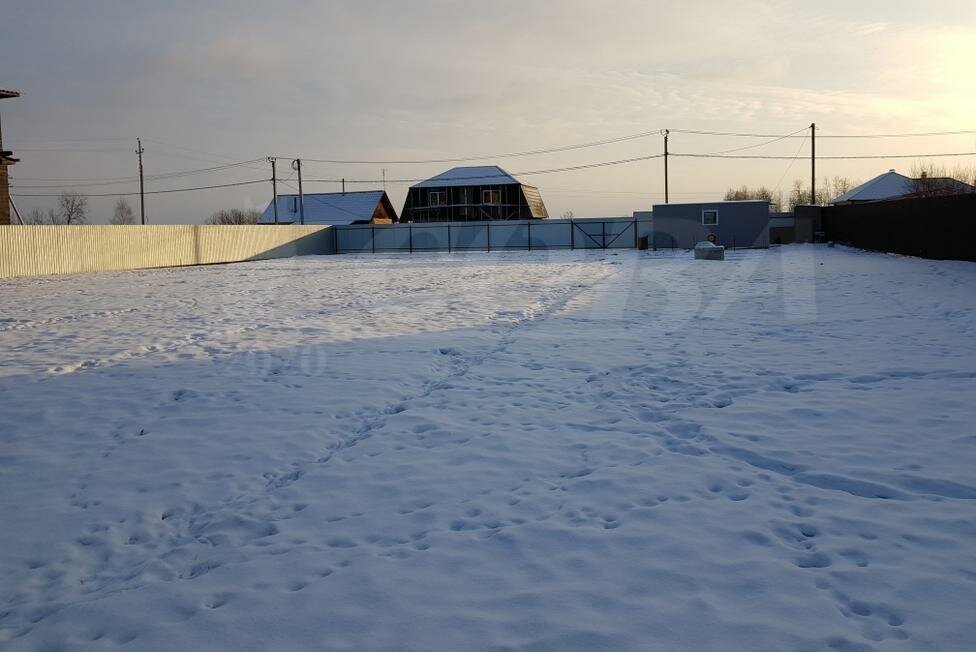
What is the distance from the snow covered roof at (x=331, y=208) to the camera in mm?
62750

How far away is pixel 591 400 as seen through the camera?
6867 mm

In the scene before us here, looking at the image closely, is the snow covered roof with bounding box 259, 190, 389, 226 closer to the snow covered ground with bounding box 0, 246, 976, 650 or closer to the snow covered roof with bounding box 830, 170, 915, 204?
the snow covered roof with bounding box 830, 170, 915, 204

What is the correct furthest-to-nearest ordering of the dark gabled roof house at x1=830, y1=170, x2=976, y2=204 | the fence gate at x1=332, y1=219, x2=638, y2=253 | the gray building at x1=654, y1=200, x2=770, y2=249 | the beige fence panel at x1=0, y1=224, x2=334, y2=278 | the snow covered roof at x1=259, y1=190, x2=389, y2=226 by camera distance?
the snow covered roof at x1=259, y1=190, x2=389, y2=226, the dark gabled roof house at x1=830, y1=170, x2=976, y2=204, the fence gate at x1=332, y1=219, x2=638, y2=253, the gray building at x1=654, y1=200, x2=770, y2=249, the beige fence panel at x1=0, y1=224, x2=334, y2=278

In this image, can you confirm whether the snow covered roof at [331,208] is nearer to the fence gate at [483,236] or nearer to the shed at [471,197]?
the shed at [471,197]

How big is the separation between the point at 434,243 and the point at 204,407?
3857 centimetres

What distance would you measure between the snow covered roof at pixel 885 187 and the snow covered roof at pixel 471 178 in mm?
26711

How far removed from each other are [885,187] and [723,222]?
2806 centimetres

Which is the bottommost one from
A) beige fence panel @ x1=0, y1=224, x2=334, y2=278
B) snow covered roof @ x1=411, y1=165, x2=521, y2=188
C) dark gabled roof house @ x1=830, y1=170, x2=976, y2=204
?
beige fence panel @ x1=0, y1=224, x2=334, y2=278

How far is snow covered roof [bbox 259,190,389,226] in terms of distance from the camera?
62.8m

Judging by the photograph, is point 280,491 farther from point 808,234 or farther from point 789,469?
point 808,234

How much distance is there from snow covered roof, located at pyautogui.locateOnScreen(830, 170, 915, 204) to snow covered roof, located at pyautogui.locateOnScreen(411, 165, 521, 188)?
2671cm

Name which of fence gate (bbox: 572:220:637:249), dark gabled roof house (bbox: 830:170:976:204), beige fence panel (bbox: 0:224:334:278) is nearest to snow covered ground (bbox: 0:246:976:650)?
beige fence panel (bbox: 0:224:334:278)

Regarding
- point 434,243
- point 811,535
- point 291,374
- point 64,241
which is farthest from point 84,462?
point 434,243

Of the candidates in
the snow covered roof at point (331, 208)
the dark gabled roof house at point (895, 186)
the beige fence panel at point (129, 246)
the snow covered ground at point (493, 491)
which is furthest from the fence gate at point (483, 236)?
the snow covered ground at point (493, 491)
